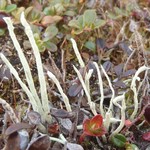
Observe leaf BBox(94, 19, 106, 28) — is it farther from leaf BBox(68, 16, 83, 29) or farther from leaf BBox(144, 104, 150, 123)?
leaf BBox(144, 104, 150, 123)

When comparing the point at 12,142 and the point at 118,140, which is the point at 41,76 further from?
the point at 118,140

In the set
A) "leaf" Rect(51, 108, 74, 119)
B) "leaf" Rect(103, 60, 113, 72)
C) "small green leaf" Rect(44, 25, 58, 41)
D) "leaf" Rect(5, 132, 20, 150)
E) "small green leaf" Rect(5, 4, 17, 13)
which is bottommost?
"leaf" Rect(5, 132, 20, 150)

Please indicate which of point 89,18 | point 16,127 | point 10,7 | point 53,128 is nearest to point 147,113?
point 53,128

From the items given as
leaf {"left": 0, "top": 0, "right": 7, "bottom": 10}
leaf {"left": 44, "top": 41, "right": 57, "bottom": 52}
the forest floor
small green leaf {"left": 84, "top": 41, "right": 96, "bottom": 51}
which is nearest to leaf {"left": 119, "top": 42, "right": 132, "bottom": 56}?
the forest floor

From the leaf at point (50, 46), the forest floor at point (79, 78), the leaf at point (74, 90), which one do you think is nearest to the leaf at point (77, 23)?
the forest floor at point (79, 78)

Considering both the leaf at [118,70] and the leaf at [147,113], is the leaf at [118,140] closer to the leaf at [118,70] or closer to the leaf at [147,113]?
the leaf at [147,113]

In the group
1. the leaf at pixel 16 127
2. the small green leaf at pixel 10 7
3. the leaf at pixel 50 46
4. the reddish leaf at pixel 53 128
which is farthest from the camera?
the small green leaf at pixel 10 7
